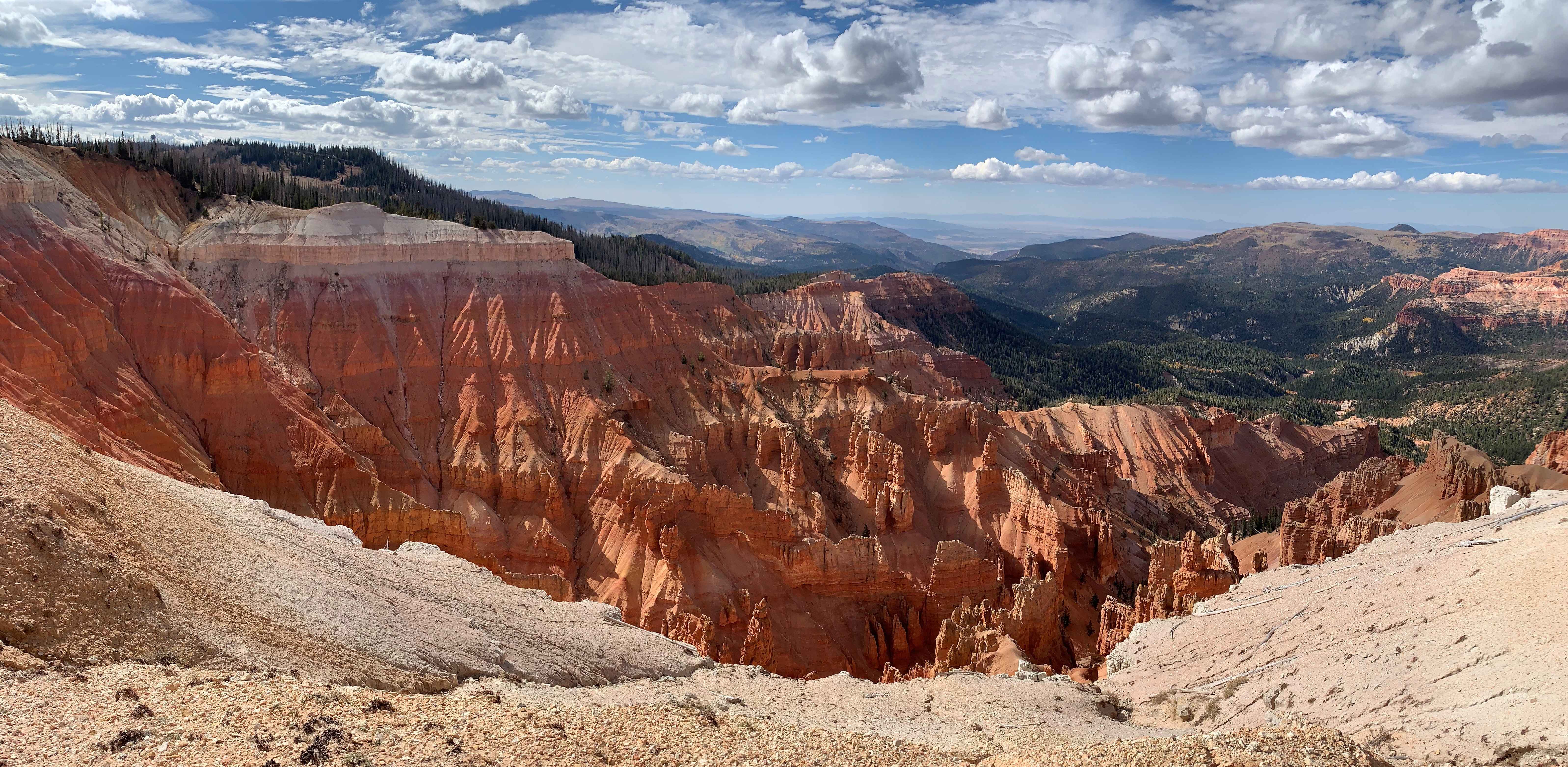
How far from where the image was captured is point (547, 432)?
5750 centimetres

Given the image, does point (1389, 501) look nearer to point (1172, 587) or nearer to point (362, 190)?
point (1172, 587)

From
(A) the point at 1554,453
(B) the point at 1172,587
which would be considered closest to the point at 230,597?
(B) the point at 1172,587

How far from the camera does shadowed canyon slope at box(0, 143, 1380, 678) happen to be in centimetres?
4453

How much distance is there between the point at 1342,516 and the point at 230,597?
63.8 m

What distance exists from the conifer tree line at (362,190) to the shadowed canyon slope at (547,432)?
20.8 ft

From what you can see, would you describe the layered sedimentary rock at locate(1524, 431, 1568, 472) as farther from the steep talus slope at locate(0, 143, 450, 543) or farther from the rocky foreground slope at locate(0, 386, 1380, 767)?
the steep talus slope at locate(0, 143, 450, 543)

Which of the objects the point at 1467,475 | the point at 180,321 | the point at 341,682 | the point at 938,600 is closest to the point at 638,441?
the point at 938,600

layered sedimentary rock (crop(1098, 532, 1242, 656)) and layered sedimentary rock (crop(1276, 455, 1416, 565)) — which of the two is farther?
layered sedimentary rock (crop(1276, 455, 1416, 565))

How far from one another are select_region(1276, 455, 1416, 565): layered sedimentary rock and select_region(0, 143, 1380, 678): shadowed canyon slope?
8.94m

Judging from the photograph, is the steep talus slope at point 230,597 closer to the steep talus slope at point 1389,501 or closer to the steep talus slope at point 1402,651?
the steep talus slope at point 1402,651

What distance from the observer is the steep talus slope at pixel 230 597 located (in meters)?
15.4

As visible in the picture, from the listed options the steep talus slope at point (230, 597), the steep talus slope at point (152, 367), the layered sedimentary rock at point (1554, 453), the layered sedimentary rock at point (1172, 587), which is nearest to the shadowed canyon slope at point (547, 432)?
the steep talus slope at point (152, 367)

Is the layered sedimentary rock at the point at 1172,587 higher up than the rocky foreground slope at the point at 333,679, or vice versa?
the rocky foreground slope at the point at 333,679

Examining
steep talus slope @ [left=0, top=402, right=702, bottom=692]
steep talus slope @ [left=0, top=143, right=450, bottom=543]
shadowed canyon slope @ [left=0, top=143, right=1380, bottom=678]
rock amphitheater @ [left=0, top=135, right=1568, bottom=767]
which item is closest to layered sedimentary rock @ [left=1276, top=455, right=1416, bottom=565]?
rock amphitheater @ [left=0, top=135, right=1568, bottom=767]
